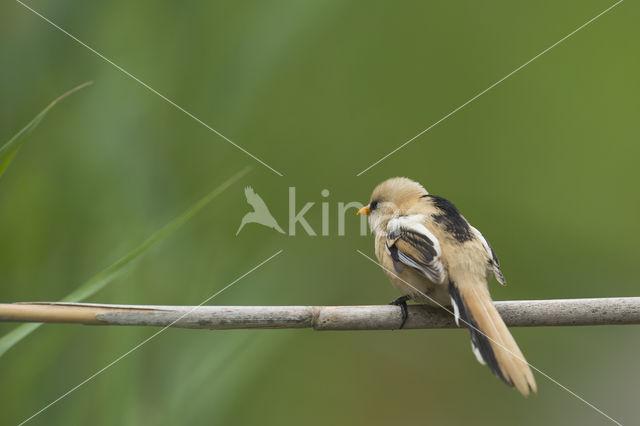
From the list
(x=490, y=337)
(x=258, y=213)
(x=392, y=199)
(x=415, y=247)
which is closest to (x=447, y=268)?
(x=415, y=247)

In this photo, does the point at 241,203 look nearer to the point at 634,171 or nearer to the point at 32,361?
the point at 32,361

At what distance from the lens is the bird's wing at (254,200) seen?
2.85 meters

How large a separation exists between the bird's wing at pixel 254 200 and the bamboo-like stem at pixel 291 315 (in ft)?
3.85

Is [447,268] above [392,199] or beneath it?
beneath

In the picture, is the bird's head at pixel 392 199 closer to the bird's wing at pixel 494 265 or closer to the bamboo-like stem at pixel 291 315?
the bird's wing at pixel 494 265

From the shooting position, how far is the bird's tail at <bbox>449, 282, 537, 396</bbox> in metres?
1.62

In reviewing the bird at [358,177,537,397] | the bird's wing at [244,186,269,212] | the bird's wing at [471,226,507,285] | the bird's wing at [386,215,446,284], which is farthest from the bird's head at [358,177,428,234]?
the bird's wing at [244,186,269,212]

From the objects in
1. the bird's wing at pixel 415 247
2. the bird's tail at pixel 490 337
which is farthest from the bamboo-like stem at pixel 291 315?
the bird's wing at pixel 415 247

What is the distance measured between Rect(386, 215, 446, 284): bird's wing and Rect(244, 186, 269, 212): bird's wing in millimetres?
720

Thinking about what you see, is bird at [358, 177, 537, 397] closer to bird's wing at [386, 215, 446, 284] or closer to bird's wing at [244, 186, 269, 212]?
bird's wing at [386, 215, 446, 284]

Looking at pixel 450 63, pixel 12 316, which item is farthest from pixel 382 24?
pixel 12 316

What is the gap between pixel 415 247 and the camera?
7.18ft

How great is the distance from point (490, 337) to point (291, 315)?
0.60 meters

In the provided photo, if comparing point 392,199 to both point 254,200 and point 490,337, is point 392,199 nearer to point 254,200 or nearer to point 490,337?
point 254,200
